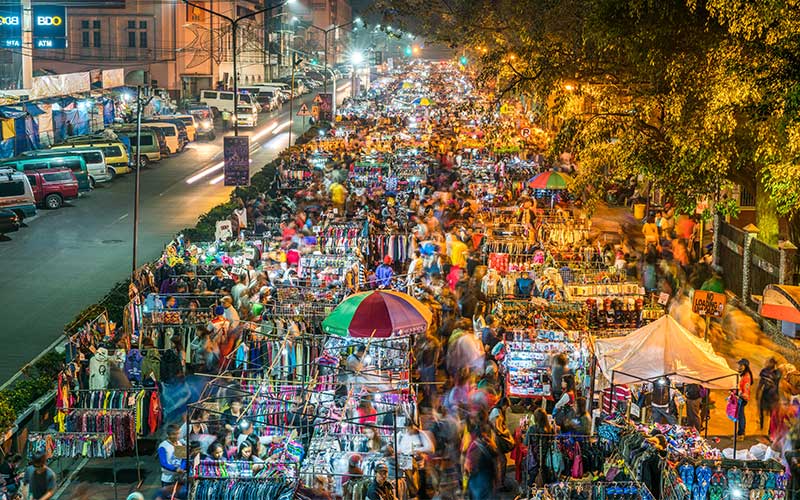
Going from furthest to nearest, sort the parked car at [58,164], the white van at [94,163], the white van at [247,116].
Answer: the white van at [247,116]
the white van at [94,163]
the parked car at [58,164]

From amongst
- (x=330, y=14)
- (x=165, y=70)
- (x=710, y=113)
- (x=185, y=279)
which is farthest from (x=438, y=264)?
(x=330, y=14)

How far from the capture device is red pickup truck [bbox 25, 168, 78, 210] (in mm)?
36719

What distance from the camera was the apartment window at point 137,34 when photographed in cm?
7950

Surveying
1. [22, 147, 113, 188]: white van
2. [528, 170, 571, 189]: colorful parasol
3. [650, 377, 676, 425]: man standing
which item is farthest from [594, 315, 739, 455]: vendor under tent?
[22, 147, 113, 188]: white van

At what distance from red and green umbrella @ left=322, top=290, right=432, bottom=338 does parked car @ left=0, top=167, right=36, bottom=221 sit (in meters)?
21.2

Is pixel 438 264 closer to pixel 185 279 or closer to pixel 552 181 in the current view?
pixel 185 279

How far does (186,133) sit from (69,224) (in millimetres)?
24292

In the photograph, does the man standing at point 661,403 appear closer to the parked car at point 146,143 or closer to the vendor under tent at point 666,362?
the vendor under tent at point 666,362

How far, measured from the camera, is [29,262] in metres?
28.1

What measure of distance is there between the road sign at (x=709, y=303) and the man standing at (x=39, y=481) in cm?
1063

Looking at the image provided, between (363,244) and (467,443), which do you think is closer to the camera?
(467,443)

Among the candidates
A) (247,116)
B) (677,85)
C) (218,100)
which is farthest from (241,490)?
(218,100)

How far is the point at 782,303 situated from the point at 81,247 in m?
20.3

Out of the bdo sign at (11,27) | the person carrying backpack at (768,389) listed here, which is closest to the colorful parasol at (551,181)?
the person carrying backpack at (768,389)
